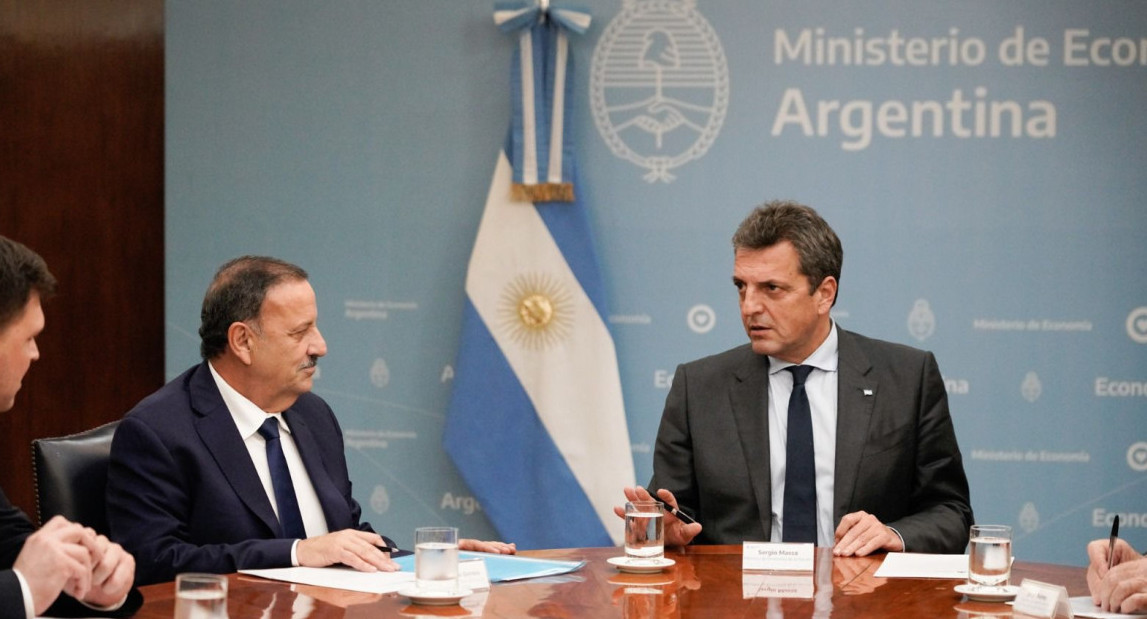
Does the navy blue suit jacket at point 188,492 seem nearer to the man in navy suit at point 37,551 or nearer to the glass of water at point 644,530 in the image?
the man in navy suit at point 37,551

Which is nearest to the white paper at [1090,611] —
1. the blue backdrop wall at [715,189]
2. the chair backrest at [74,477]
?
the chair backrest at [74,477]

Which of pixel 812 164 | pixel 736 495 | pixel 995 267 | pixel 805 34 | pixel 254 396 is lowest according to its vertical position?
pixel 736 495

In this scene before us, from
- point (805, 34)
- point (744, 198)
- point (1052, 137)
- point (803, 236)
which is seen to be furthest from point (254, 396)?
point (1052, 137)

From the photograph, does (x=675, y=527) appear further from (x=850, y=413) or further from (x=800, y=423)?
(x=850, y=413)

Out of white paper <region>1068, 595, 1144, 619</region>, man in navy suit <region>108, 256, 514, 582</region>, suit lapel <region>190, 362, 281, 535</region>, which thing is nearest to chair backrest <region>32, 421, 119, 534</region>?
man in navy suit <region>108, 256, 514, 582</region>

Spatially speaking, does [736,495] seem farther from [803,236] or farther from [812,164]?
[812,164]

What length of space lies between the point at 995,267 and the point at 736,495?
1.98 m

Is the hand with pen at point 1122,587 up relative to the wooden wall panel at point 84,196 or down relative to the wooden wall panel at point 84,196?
down

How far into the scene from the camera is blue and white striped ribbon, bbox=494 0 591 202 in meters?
5.18

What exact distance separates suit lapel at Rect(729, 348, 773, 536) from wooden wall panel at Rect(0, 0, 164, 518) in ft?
10.1

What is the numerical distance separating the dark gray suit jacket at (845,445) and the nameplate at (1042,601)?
3.39 feet

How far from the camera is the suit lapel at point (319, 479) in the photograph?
3.28 metres

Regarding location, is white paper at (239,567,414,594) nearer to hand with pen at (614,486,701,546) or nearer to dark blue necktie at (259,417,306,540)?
dark blue necktie at (259,417,306,540)

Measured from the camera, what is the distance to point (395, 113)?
535 centimetres
